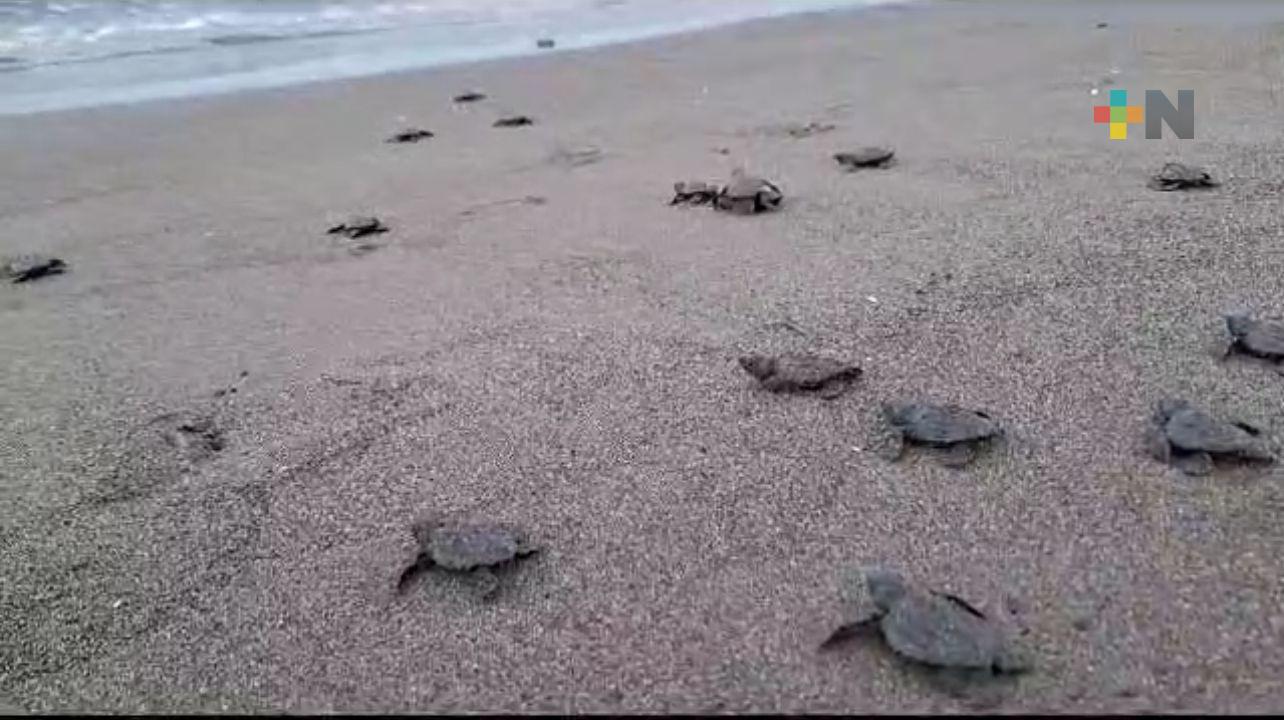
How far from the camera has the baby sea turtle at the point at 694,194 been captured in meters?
3.88

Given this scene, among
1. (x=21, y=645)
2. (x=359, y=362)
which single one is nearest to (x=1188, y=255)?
(x=359, y=362)

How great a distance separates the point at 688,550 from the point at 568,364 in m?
0.85

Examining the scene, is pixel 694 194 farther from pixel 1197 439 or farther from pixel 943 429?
pixel 1197 439

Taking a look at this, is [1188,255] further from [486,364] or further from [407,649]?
[407,649]

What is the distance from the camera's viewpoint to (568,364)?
2.70 meters

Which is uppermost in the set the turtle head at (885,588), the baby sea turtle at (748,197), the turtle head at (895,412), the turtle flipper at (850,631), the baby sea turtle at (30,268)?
the baby sea turtle at (30,268)

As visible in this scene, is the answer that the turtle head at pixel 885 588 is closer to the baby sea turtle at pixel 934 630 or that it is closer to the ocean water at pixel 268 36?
the baby sea turtle at pixel 934 630

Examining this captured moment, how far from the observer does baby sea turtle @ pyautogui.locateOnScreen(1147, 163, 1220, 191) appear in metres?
3.64

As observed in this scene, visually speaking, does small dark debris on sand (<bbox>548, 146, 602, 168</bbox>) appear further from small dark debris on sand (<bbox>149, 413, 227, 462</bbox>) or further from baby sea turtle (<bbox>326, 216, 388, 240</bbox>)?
small dark debris on sand (<bbox>149, 413, 227, 462</bbox>)

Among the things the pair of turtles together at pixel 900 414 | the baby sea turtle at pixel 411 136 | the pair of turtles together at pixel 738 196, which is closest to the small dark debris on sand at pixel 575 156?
the baby sea turtle at pixel 411 136

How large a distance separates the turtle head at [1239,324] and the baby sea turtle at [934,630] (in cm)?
125

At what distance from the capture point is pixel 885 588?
5.74 ft

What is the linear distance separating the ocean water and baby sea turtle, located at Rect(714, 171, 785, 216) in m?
3.88

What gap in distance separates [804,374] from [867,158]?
1990 mm
